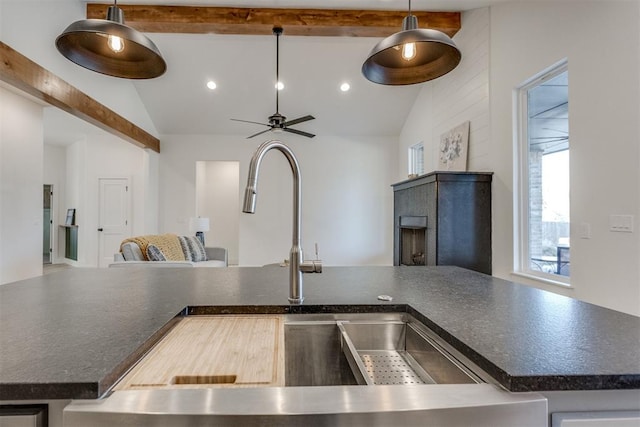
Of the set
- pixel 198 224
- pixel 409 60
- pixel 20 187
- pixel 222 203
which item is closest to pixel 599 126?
pixel 409 60

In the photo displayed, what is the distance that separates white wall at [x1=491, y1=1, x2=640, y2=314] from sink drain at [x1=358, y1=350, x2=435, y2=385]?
1919 millimetres

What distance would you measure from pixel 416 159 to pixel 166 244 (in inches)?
175

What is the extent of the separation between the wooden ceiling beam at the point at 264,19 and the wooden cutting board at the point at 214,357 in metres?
3.80

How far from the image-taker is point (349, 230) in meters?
6.57

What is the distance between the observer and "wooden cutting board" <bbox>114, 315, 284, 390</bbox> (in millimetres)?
660

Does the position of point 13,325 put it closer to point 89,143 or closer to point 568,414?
point 568,414

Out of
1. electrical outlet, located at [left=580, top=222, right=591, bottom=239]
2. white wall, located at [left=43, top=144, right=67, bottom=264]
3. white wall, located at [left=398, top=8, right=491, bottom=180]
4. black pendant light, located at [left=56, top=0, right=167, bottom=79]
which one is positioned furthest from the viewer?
white wall, located at [left=43, top=144, right=67, bottom=264]

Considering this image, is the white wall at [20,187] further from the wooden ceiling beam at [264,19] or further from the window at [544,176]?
the window at [544,176]

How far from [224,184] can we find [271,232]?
99.0 inches

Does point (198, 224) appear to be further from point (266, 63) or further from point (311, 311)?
point (311, 311)

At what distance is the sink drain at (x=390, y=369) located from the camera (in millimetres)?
956

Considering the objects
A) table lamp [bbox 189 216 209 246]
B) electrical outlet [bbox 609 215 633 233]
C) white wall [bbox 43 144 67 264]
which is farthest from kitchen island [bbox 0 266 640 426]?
white wall [bbox 43 144 67 264]

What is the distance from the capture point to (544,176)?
9.66ft

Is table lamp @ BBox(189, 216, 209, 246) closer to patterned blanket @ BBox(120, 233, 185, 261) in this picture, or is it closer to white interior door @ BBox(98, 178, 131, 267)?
patterned blanket @ BBox(120, 233, 185, 261)
